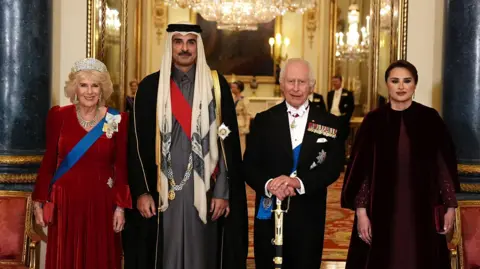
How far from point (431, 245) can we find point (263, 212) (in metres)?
1.00

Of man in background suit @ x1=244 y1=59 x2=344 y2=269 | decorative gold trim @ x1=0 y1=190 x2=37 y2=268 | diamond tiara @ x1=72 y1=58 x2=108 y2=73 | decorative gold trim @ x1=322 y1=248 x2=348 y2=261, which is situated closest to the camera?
man in background suit @ x1=244 y1=59 x2=344 y2=269

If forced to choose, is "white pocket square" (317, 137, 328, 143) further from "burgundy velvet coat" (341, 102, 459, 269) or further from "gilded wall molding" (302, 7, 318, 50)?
"gilded wall molding" (302, 7, 318, 50)

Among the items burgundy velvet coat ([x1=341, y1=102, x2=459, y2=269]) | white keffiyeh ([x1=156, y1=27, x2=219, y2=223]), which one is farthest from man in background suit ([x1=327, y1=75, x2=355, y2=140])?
white keffiyeh ([x1=156, y1=27, x2=219, y2=223])

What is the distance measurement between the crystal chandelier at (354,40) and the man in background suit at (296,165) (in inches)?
372

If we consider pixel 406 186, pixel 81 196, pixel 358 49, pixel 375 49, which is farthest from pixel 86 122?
pixel 358 49

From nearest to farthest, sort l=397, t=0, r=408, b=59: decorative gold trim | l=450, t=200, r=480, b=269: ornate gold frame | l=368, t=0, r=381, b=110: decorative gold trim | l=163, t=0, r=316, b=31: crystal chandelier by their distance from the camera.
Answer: l=450, t=200, r=480, b=269: ornate gold frame → l=397, t=0, r=408, b=59: decorative gold trim → l=368, t=0, r=381, b=110: decorative gold trim → l=163, t=0, r=316, b=31: crystal chandelier

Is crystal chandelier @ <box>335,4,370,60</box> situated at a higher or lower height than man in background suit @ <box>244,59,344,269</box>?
higher

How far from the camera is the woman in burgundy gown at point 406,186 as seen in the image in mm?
3764

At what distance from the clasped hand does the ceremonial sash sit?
600 millimetres

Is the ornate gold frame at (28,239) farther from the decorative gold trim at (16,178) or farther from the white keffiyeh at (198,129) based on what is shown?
the white keffiyeh at (198,129)

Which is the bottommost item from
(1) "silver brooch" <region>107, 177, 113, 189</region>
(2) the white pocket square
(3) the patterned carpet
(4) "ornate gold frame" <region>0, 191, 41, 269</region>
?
(3) the patterned carpet

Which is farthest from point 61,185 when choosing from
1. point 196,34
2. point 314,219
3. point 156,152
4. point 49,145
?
point 314,219

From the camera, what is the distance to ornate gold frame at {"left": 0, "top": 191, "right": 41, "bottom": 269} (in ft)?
15.1

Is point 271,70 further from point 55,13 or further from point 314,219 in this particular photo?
point 314,219
